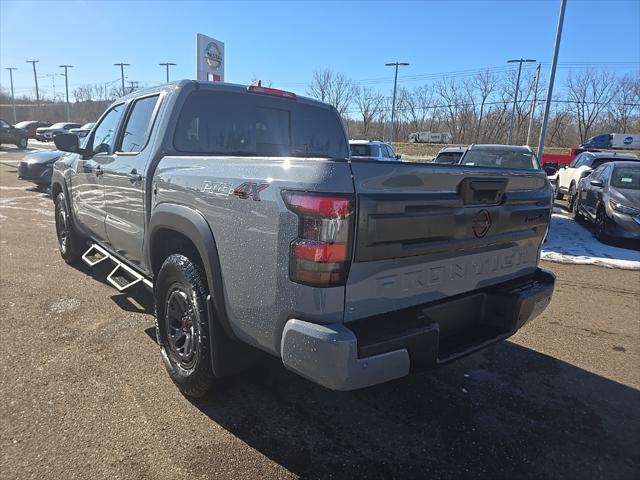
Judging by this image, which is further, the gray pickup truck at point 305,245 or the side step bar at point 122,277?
the side step bar at point 122,277

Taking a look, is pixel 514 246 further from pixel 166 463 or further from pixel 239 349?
pixel 166 463

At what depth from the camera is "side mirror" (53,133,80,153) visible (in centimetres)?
480

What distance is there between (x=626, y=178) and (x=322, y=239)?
30.4 feet

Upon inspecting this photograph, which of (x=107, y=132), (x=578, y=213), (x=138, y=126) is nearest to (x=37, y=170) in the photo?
(x=107, y=132)

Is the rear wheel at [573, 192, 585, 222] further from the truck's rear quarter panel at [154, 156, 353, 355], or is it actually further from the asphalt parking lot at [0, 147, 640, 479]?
the truck's rear quarter panel at [154, 156, 353, 355]

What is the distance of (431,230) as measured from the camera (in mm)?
2244

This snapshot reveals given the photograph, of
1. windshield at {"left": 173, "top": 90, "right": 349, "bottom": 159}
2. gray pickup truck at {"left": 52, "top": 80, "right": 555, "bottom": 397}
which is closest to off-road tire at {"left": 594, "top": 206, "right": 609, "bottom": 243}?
gray pickup truck at {"left": 52, "top": 80, "right": 555, "bottom": 397}

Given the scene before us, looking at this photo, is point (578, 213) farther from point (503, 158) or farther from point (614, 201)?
point (503, 158)

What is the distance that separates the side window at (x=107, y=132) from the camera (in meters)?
4.34

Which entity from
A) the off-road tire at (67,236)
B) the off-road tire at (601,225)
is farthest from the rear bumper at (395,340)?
the off-road tire at (601,225)

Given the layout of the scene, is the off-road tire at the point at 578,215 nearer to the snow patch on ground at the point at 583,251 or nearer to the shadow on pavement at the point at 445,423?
the snow patch on ground at the point at 583,251

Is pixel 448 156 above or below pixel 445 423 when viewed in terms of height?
above

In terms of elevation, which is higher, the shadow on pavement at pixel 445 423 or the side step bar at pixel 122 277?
the side step bar at pixel 122 277

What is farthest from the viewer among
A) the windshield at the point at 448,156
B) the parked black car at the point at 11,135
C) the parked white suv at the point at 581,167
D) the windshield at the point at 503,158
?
the parked black car at the point at 11,135
